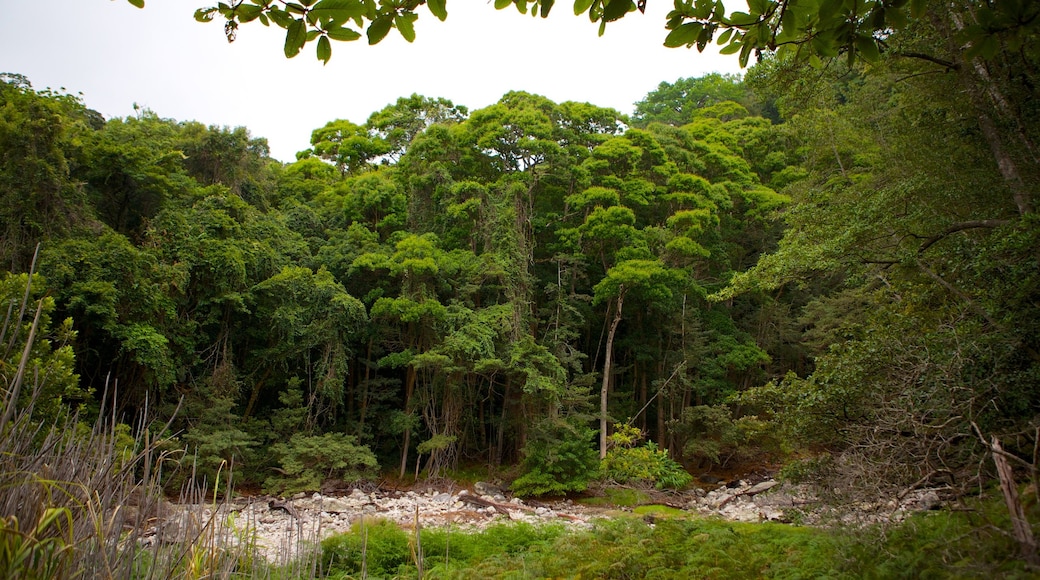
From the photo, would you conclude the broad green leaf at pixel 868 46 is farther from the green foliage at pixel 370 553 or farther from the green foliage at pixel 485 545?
the green foliage at pixel 370 553

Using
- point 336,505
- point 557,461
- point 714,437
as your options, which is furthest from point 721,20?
point 714,437

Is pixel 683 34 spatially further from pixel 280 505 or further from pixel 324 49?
pixel 280 505

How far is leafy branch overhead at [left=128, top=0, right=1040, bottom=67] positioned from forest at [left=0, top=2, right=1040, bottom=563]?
8.94 feet

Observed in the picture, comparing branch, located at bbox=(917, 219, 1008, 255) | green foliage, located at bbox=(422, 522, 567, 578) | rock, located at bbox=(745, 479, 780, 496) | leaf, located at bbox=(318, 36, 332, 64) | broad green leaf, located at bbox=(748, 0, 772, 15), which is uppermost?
branch, located at bbox=(917, 219, 1008, 255)

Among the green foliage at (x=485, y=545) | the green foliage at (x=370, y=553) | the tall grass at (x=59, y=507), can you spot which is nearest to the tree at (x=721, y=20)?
the tall grass at (x=59, y=507)

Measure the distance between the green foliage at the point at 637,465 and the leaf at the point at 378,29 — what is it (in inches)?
382

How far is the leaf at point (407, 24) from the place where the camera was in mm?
1490

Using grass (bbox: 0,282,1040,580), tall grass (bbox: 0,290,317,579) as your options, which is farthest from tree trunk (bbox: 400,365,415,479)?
tall grass (bbox: 0,290,317,579)

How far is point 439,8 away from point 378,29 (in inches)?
7.0

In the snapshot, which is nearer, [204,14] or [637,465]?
[204,14]

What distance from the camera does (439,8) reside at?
1.50 m

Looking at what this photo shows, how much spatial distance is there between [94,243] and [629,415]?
1117 cm

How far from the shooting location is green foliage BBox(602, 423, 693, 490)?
10.4 meters

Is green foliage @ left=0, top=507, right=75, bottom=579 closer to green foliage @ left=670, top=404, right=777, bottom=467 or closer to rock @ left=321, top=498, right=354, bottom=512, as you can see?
rock @ left=321, top=498, right=354, bottom=512
